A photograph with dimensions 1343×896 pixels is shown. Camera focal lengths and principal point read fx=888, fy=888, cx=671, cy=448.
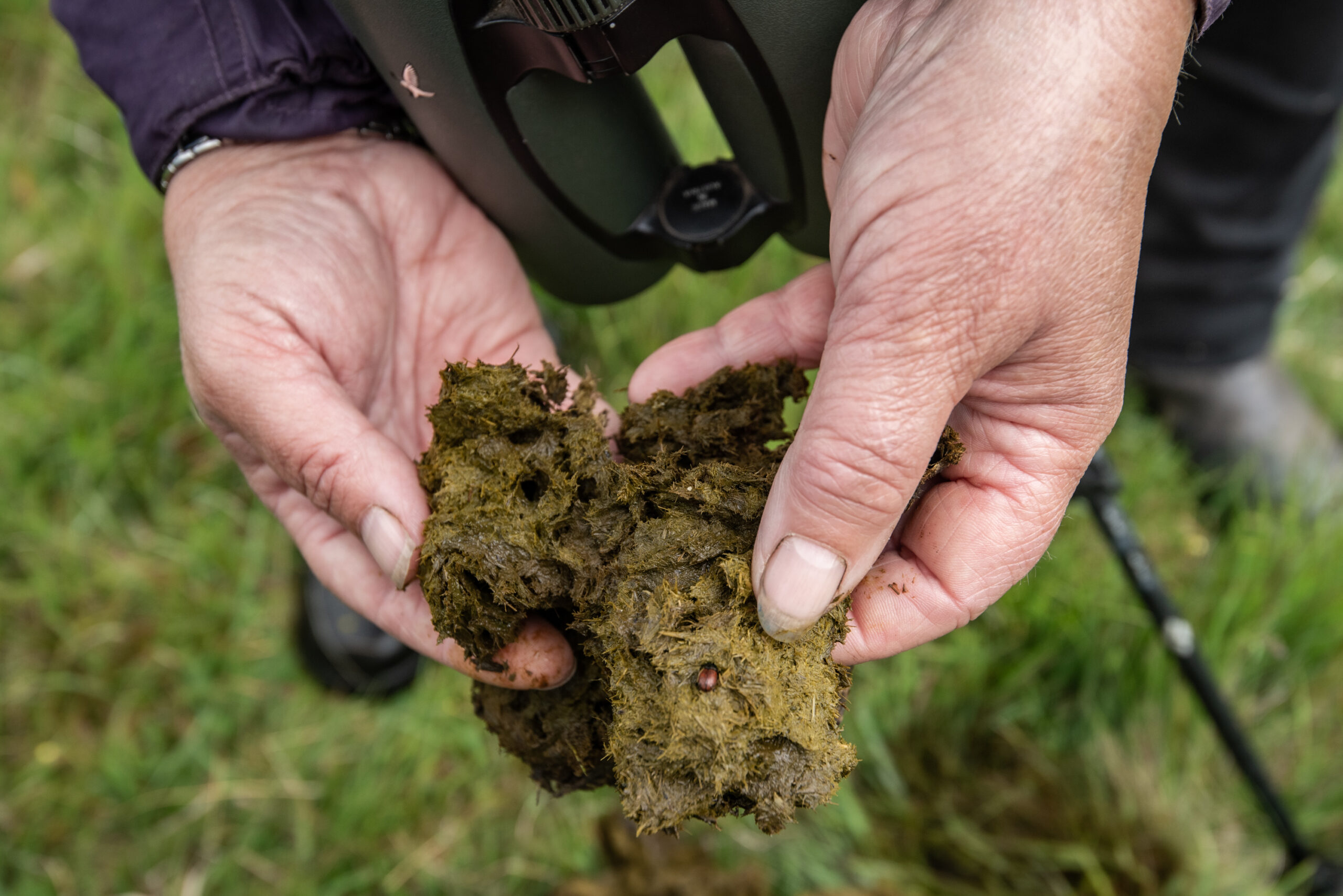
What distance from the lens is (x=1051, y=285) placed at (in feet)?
3.98

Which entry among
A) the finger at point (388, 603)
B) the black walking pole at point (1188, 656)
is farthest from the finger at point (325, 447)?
the black walking pole at point (1188, 656)

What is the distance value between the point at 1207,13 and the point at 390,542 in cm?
148

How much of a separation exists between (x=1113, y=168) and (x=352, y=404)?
1267 millimetres

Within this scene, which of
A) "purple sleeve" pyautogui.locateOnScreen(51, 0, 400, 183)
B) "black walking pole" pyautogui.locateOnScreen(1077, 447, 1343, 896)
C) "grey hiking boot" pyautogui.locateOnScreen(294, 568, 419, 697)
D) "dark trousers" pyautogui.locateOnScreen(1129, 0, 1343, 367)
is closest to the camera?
"purple sleeve" pyautogui.locateOnScreen(51, 0, 400, 183)

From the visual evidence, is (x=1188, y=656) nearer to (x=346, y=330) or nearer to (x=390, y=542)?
(x=390, y=542)

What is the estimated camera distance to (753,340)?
1.71 metres

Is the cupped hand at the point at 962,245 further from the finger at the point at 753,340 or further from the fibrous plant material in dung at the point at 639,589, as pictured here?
the finger at the point at 753,340

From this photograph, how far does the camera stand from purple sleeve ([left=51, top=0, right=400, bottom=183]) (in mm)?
1694

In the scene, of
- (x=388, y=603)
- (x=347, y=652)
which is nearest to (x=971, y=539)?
(x=388, y=603)

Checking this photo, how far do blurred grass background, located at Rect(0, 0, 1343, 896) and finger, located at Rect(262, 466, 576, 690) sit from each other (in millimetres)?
911

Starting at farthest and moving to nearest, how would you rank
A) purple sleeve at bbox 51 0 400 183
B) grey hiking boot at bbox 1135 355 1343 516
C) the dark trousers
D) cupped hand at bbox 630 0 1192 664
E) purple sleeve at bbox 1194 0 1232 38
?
1. grey hiking boot at bbox 1135 355 1343 516
2. the dark trousers
3. purple sleeve at bbox 51 0 400 183
4. purple sleeve at bbox 1194 0 1232 38
5. cupped hand at bbox 630 0 1192 664

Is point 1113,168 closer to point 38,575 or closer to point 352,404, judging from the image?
point 352,404

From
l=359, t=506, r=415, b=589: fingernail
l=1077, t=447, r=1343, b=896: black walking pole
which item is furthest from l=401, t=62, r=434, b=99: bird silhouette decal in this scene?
l=1077, t=447, r=1343, b=896: black walking pole

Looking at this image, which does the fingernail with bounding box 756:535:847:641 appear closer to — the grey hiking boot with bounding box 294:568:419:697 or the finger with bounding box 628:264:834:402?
the finger with bounding box 628:264:834:402
